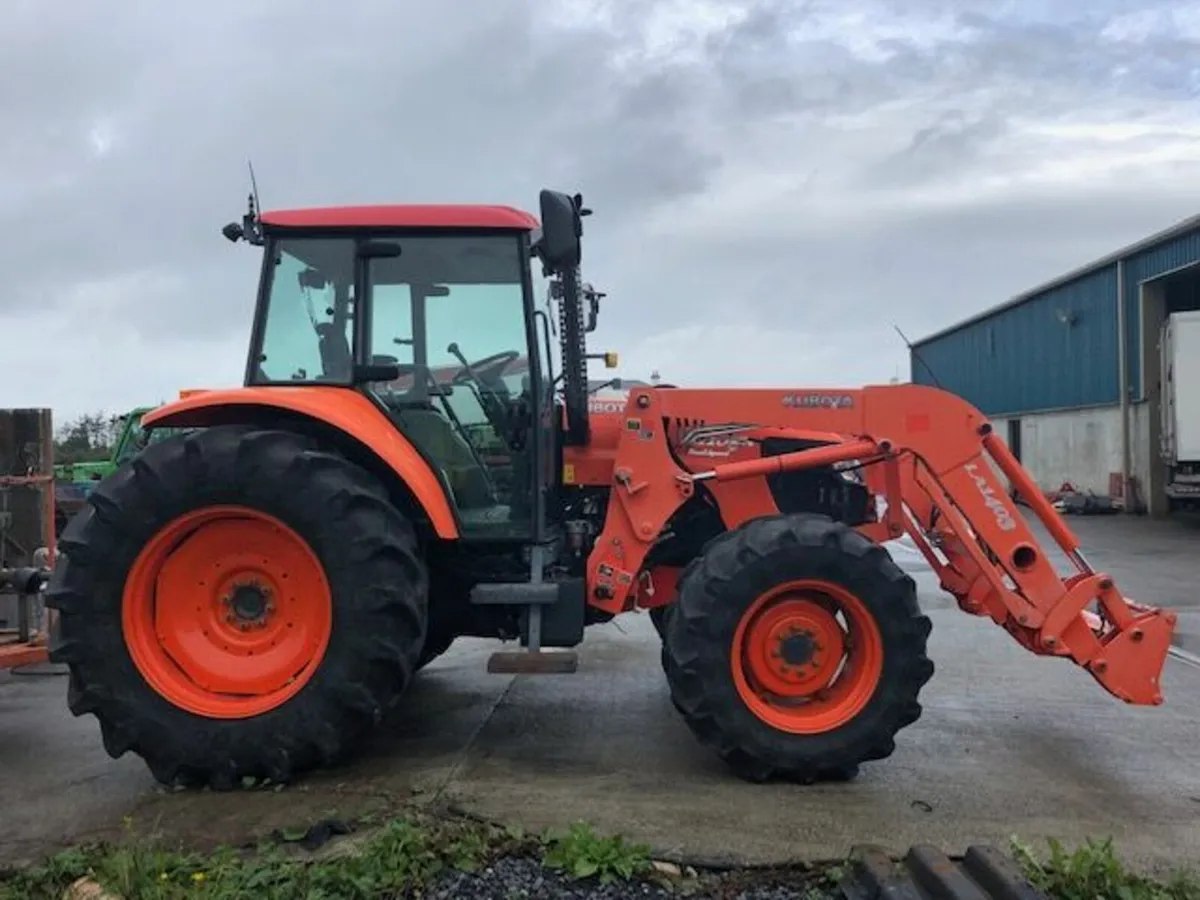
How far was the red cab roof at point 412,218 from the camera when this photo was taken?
5.21 meters

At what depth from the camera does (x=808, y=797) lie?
4578 mm

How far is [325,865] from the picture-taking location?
372cm

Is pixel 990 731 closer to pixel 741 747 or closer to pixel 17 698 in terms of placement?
pixel 741 747

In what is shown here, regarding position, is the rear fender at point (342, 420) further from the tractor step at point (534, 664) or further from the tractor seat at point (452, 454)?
the tractor step at point (534, 664)

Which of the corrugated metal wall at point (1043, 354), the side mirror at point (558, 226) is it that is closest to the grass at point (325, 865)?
the side mirror at point (558, 226)

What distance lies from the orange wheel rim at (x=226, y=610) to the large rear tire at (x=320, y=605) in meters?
0.01

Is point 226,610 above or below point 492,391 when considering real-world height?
below

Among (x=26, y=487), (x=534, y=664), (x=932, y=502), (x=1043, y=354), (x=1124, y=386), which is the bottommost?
(x=534, y=664)

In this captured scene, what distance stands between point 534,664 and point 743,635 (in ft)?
3.18

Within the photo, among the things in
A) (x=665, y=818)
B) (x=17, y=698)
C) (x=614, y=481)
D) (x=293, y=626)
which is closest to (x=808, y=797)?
(x=665, y=818)

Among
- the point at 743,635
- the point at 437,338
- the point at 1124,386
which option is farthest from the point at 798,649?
the point at 1124,386

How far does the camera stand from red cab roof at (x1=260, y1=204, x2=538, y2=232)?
521 cm

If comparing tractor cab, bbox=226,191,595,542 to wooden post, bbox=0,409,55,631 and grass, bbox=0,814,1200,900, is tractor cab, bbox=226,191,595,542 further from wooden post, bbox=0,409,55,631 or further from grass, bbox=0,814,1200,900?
wooden post, bbox=0,409,55,631

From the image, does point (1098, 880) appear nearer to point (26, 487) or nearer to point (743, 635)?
point (743, 635)
